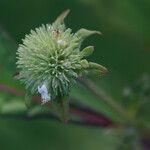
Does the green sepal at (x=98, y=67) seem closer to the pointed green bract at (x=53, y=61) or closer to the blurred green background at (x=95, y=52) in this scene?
the pointed green bract at (x=53, y=61)

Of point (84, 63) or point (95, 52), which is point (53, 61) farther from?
point (95, 52)

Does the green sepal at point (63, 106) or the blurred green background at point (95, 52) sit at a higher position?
the blurred green background at point (95, 52)

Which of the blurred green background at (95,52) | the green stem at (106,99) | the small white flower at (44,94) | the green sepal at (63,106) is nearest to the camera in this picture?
the small white flower at (44,94)

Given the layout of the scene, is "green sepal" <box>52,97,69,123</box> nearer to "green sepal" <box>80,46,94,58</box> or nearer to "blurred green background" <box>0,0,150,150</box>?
"green sepal" <box>80,46,94,58</box>

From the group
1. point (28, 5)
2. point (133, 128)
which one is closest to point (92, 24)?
point (28, 5)

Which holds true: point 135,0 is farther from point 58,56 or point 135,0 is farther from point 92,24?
point 58,56

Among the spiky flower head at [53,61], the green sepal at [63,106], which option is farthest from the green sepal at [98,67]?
the green sepal at [63,106]

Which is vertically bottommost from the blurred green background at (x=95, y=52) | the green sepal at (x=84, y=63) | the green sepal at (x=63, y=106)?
the green sepal at (x=63, y=106)
